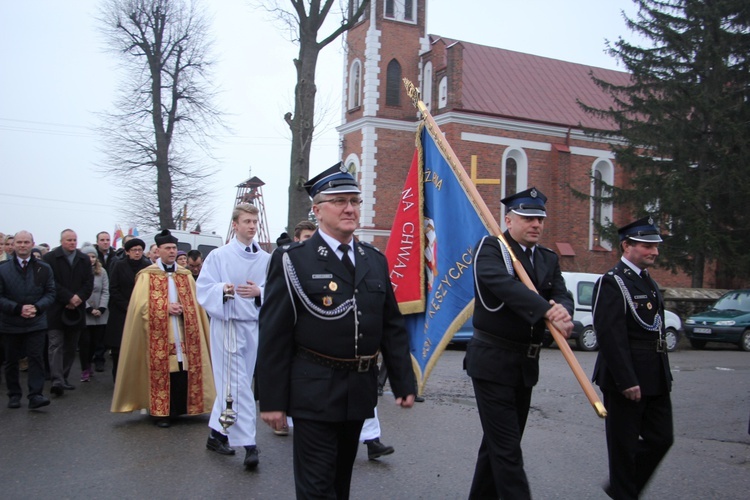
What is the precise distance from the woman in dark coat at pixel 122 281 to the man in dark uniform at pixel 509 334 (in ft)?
23.1

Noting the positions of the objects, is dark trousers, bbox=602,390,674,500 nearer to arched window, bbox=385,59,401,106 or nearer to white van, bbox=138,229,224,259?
white van, bbox=138,229,224,259

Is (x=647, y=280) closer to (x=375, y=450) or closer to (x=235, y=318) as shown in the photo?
(x=375, y=450)

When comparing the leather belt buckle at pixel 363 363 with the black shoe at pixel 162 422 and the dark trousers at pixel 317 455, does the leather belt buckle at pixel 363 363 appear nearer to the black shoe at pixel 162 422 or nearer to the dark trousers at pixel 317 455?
the dark trousers at pixel 317 455

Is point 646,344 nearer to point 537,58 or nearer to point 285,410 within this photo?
point 285,410

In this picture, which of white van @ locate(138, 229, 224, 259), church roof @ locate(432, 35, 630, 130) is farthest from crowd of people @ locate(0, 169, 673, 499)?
church roof @ locate(432, 35, 630, 130)

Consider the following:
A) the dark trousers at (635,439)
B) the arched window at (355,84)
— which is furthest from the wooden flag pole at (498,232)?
the arched window at (355,84)

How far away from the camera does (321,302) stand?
4.05 metres

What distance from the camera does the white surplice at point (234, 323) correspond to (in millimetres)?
6902

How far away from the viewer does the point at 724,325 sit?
2080 cm

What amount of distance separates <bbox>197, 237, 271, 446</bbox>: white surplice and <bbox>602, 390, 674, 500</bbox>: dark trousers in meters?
3.01

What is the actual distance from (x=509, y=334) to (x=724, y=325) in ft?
58.9

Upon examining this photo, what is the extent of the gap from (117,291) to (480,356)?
7280mm

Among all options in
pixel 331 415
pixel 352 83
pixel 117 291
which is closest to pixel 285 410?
Result: pixel 331 415

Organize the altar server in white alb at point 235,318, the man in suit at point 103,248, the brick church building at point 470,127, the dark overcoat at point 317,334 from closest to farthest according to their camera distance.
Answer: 1. the dark overcoat at point 317,334
2. the altar server in white alb at point 235,318
3. the man in suit at point 103,248
4. the brick church building at point 470,127
